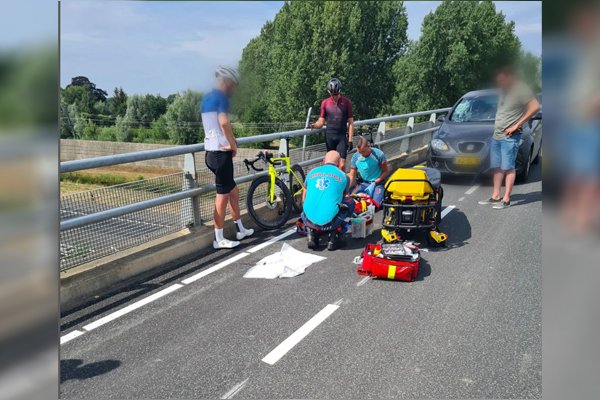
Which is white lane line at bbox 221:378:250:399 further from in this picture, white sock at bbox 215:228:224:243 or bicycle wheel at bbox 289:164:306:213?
bicycle wheel at bbox 289:164:306:213

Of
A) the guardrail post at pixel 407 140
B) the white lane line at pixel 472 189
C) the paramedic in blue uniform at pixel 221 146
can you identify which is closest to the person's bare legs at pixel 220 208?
the paramedic in blue uniform at pixel 221 146

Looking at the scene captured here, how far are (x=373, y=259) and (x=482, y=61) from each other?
2.47 metres

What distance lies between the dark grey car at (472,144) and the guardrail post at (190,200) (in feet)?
17.8

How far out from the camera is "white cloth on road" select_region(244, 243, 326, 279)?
16.1 ft

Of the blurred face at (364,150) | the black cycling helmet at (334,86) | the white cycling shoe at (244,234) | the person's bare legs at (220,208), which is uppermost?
the black cycling helmet at (334,86)

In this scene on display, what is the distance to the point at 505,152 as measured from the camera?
7211mm

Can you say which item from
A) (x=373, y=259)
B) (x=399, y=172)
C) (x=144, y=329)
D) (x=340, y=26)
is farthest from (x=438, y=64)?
(x=340, y=26)

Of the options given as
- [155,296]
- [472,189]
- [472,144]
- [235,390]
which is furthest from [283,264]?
[472,144]

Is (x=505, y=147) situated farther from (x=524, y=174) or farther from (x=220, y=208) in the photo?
(x=220, y=208)

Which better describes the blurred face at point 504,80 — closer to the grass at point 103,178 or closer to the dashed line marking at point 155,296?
the dashed line marking at point 155,296

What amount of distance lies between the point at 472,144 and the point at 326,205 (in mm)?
4619

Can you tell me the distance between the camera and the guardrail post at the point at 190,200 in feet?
18.5

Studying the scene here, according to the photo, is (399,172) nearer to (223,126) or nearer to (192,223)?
(223,126)

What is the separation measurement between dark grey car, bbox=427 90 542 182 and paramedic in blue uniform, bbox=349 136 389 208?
2592 millimetres
